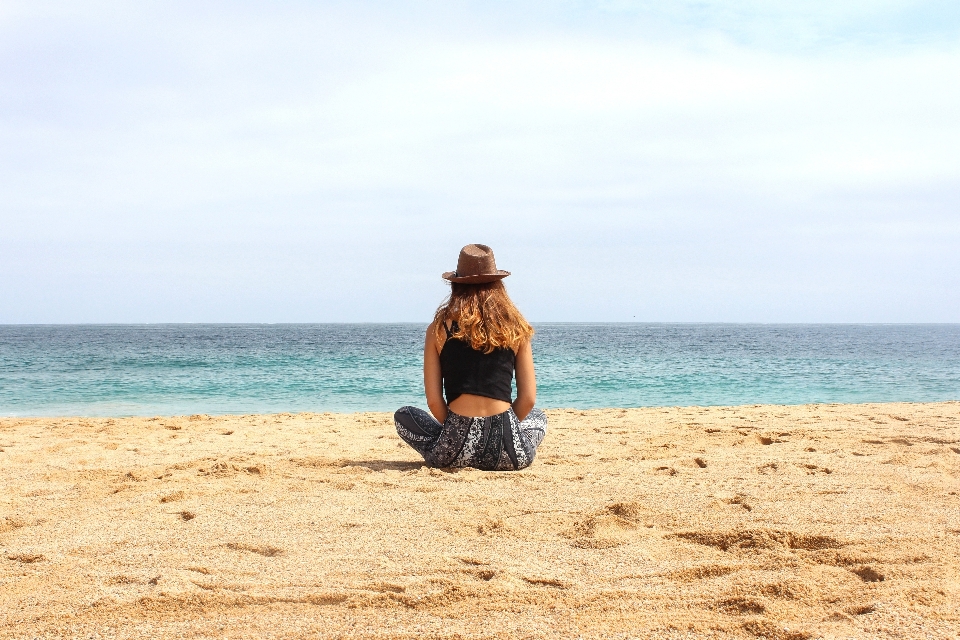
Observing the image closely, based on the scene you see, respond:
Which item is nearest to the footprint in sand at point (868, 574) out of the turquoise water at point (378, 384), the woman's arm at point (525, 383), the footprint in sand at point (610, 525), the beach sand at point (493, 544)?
the beach sand at point (493, 544)

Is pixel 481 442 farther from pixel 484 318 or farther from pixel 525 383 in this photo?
pixel 484 318

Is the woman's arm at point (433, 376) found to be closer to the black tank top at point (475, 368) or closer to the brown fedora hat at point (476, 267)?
the black tank top at point (475, 368)

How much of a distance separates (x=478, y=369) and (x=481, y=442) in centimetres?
55

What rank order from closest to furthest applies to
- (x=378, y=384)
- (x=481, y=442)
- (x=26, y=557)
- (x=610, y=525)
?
(x=26, y=557) < (x=610, y=525) < (x=481, y=442) < (x=378, y=384)

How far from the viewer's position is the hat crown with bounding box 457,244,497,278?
4.79 m

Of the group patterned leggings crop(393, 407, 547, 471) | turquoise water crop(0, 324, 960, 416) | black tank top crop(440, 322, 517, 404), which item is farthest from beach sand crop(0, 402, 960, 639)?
turquoise water crop(0, 324, 960, 416)

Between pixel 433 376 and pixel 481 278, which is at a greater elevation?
pixel 481 278

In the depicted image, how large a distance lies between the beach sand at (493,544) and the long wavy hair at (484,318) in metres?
0.97

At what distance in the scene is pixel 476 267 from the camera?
15.7 feet

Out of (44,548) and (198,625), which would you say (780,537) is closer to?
(198,625)

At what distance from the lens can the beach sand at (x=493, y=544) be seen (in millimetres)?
2553

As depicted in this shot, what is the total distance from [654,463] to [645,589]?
2773mm

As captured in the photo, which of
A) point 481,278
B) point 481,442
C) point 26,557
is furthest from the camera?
point 481,442

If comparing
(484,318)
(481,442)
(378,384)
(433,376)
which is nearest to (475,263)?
(484,318)
